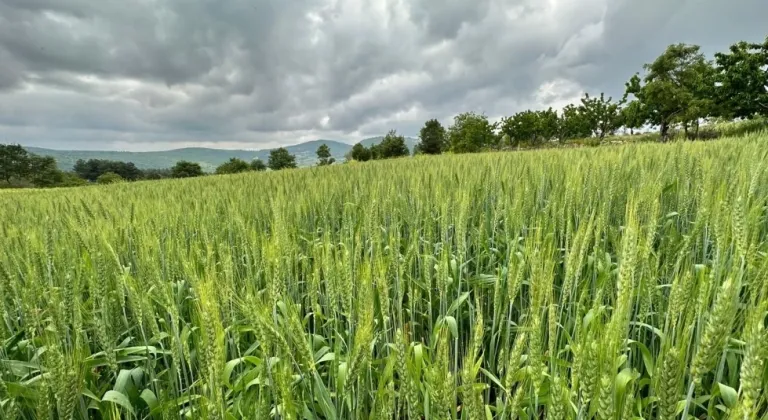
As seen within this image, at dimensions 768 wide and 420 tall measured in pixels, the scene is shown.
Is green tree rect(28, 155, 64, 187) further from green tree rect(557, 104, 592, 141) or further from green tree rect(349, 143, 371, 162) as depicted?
green tree rect(557, 104, 592, 141)

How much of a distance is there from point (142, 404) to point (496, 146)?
207 ft

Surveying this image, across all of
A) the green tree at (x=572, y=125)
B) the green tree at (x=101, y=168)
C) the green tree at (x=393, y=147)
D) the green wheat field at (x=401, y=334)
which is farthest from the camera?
the green tree at (x=101, y=168)

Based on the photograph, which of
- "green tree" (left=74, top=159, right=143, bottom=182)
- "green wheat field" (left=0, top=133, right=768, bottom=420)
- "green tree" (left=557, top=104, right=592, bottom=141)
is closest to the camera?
"green wheat field" (left=0, top=133, right=768, bottom=420)

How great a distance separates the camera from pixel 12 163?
259 feet

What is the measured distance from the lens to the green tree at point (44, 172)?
77.9m

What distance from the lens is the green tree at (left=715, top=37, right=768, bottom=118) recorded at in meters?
23.6

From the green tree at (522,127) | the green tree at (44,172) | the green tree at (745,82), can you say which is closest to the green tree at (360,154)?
the green tree at (522,127)

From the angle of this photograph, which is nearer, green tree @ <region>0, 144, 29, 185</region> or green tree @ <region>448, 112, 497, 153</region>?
green tree @ <region>448, 112, 497, 153</region>

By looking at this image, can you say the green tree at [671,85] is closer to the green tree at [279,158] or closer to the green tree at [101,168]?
the green tree at [279,158]

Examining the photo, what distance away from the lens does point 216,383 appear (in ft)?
2.38

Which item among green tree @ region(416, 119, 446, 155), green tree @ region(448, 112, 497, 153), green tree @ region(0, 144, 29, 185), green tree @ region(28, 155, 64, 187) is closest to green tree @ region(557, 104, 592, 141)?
green tree @ region(448, 112, 497, 153)

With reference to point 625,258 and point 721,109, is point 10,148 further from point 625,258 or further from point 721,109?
point 721,109

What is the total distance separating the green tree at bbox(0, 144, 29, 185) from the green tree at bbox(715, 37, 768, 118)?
387 ft

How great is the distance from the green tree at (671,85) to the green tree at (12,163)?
379 feet
